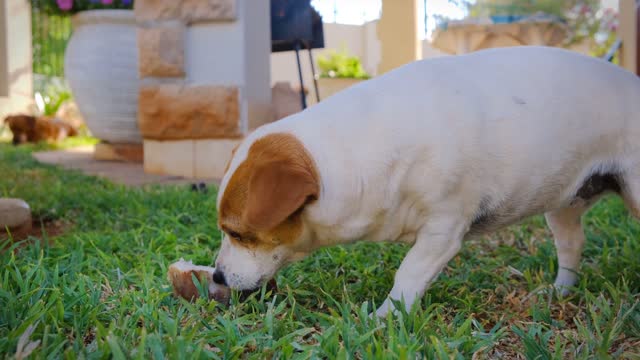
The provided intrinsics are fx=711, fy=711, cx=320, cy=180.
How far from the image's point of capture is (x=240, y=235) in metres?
1.97

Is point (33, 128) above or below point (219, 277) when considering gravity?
below

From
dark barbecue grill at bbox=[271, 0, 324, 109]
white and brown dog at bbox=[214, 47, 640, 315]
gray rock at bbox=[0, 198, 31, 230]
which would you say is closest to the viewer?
white and brown dog at bbox=[214, 47, 640, 315]

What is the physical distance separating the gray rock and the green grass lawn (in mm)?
190

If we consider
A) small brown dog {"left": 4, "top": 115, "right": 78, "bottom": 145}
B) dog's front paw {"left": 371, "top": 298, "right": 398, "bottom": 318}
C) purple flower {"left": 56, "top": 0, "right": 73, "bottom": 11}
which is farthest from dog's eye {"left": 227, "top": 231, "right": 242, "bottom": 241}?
small brown dog {"left": 4, "top": 115, "right": 78, "bottom": 145}

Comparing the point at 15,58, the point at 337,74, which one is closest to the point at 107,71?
the point at 337,74

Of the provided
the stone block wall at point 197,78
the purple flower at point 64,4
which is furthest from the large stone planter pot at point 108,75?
the stone block wall at point 197,78

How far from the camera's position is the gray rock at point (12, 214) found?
115 inches

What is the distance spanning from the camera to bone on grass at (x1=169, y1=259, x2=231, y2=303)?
212 cm

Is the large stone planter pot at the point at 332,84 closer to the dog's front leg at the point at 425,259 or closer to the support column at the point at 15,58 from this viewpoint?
the support column at the point at 15,58

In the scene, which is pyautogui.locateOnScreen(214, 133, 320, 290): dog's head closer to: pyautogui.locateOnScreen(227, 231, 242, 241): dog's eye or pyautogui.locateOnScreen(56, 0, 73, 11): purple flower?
pyautogui.locateOnScreen(227, 231, 242, 241): dog's eye

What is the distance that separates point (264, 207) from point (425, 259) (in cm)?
50

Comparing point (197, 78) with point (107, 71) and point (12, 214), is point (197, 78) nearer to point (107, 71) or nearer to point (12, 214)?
point (107, 71)

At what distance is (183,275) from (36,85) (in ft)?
41.0

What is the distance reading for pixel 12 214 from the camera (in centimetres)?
296
